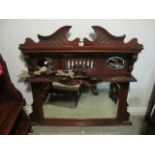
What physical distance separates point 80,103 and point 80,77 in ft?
1.27

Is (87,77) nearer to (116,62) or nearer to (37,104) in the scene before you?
(116,62)

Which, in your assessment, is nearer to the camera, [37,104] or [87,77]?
[87,77]

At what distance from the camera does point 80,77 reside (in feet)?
4.92

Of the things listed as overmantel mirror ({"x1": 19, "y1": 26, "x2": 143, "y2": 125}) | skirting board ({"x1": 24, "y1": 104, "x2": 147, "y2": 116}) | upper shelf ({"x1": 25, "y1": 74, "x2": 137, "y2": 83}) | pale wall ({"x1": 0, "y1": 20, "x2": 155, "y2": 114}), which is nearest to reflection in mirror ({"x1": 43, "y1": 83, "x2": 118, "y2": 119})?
overmantel mirror ({"x1": 19, "y1": 26, "x2": 143, "y2": 125})

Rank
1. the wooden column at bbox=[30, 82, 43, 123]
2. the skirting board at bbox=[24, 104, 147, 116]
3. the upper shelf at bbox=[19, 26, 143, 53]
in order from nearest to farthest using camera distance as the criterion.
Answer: the upper shelf at bbox=[19, 26, 143, 53] → the wooden column at bbox=[30, 82, 43, 123] → the skirting board at bbox=[24, 104, 147, 116]

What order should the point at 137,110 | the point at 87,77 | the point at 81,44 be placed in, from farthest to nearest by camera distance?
1. the point at 137,110
2. the point at 87,77
3. the point at 81,44

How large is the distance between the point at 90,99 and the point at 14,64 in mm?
855

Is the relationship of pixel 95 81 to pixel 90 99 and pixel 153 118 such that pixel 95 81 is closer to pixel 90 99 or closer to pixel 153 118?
pixel 90 99

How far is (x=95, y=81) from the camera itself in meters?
1.58

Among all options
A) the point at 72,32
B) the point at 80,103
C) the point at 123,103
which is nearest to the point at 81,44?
the point at 72,32

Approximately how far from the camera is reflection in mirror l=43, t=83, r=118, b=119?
5.50 feet

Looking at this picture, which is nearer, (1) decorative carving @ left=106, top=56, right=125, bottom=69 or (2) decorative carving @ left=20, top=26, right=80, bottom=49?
(2) decorative carving @ left=20, top=26, right=80, bottom=49

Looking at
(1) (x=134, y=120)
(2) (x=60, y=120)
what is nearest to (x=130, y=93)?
(1) (x=134, y=120)

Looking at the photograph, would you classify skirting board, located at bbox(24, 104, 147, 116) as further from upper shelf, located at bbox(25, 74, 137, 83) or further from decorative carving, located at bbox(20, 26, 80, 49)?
decorative carving, located at bbox(20, 26, 80, 49)
